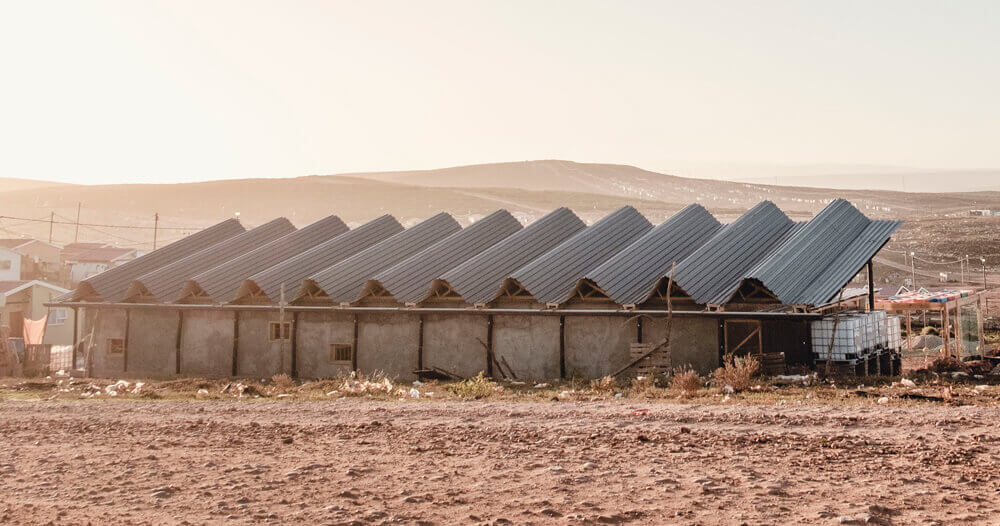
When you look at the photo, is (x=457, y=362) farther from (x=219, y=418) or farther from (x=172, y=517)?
(x=172, y=517)

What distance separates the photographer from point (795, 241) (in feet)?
93.0

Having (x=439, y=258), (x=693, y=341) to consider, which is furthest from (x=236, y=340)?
(x=693, y=341)

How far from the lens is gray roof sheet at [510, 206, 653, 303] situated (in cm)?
2748

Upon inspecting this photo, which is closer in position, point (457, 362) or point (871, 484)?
point (871, 484)

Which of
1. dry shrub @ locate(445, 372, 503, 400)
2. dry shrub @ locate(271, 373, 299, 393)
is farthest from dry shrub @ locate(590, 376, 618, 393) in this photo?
dry shrub @ locate(271, 373, 299, 393)

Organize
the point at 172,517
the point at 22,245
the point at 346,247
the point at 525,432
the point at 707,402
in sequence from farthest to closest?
the point at 22,245
the point at 346,247
the point at 707,402
the point at 525,432
the point at 172,517

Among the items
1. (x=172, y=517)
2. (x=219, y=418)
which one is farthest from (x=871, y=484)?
(x=219, y=418)

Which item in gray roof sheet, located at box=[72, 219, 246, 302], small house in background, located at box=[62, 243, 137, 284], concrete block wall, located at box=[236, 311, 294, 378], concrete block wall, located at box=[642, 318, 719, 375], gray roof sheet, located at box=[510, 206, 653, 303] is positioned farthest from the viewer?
small house in background, located at box=[62, 243, 137, 284]

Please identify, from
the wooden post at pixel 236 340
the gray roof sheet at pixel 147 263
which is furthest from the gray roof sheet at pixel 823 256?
the gray roof sheet at pixel 147 263

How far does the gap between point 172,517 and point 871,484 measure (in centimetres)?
912

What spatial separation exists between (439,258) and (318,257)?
19.4 ft

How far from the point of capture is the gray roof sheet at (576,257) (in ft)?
90.2

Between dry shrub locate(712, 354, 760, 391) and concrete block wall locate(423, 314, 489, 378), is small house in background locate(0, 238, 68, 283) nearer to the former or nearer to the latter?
concrete block wall locate(423, 314, 489, 378)

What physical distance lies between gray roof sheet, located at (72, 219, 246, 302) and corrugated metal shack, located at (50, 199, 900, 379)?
0.10 meters
